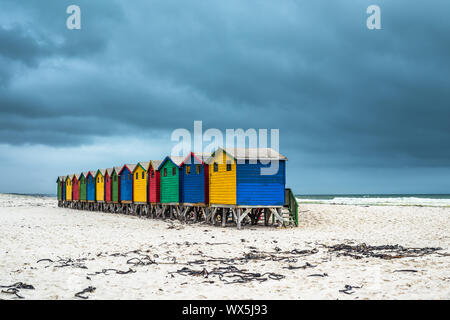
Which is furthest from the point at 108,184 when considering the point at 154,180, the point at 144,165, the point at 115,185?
the point at 154,180

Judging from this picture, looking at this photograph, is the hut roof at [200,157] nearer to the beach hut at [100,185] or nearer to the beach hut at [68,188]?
the beach hut at [100,185]

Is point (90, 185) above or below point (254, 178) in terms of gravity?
below

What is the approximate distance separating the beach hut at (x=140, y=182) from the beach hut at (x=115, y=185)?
13.2 ft

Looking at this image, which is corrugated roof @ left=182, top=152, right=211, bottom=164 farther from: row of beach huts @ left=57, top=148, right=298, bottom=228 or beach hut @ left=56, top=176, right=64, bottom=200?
beach hut @ left=56, top=176, right=64, bottom=200

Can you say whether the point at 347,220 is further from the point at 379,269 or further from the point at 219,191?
the point at 379,269

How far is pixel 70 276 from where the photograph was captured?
9461mm

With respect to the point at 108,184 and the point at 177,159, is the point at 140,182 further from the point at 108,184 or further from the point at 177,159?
the point at 108,184

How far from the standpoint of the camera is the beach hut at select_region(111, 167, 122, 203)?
40844 millimetres

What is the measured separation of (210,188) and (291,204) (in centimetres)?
500

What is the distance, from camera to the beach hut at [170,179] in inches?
1136

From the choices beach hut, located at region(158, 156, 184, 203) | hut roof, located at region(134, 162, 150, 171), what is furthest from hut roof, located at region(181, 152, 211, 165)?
hut roof, located at region(134, 162, 150, 171)

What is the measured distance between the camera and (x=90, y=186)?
162ft
